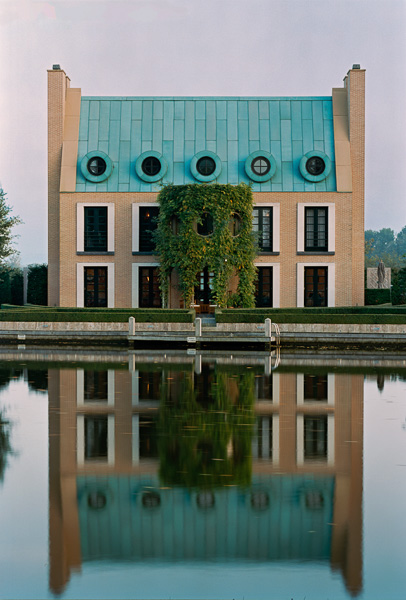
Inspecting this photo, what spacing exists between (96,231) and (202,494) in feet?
113

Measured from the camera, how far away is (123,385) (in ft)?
59.1

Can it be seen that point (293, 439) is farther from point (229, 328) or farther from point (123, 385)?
point (229, 328)

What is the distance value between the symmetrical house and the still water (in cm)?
2461

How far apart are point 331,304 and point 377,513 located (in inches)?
1329

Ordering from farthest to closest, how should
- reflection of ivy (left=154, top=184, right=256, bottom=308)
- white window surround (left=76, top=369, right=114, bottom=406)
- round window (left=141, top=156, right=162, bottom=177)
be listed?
round window (left=141, top=156, right=162, bottom=177), reflection of ivy (left=154, top=184, right=256, bottom=308), white window surround (left=76, top=369, right=114, bottom=406)

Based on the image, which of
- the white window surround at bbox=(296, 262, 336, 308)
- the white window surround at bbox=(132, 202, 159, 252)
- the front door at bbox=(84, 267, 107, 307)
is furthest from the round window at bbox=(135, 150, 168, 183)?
the white window surround at bbox=(296, 262, 336, 308)

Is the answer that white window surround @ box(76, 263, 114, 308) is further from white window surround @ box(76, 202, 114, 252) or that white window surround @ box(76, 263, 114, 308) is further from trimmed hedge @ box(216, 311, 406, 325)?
trimmed hedge @ box(216, 311, 406, 325)

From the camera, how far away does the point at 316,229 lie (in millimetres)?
41438

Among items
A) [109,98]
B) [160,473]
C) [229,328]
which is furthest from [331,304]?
[160,473]

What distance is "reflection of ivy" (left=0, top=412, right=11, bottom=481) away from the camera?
986 cm

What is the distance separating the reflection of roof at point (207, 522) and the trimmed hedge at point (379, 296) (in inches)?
1393

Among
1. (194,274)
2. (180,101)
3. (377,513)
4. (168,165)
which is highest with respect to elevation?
(180,101)

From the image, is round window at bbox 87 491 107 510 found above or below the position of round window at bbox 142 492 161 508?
below

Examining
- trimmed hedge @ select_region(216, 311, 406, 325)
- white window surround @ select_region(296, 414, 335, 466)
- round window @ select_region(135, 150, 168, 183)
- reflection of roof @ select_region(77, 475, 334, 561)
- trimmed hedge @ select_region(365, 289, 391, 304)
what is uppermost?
round window @ select_region(135, 150, 168, 183)
